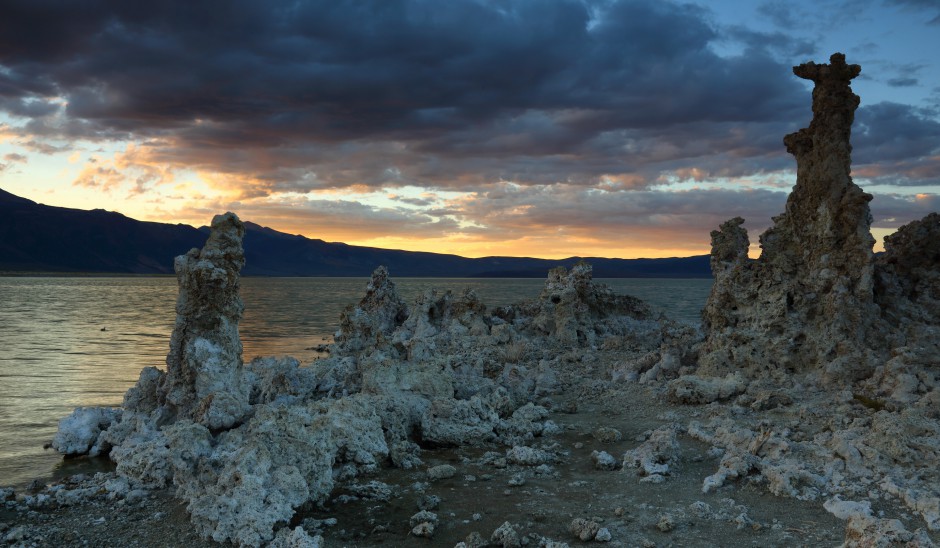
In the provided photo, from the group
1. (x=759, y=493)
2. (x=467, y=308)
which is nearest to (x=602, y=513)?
(x=759, y=493)

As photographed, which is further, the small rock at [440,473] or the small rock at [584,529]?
the small rock at [440,473]

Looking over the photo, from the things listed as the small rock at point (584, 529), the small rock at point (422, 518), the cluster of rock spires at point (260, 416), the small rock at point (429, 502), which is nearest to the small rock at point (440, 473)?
the cluster of rock spires at point (260, 416)

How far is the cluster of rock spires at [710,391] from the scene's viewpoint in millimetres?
9341

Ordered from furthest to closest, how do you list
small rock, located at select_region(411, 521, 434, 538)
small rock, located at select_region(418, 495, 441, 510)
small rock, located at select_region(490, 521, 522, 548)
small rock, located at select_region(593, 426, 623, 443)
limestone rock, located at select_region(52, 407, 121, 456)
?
1. small rock, located at select_region(593, 426, 623, 443)
2. limestone rock, located at select_region(52, 407, 121, 456)
3. small rock, located at select_region(418, 495, 441, 510)
4. small rock, located at select_region(411, 521, 434, 538)
5. small rock, located at select_region(490, 521, 522, 548)

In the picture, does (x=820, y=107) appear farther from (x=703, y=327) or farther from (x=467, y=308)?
(x=467, y=308)

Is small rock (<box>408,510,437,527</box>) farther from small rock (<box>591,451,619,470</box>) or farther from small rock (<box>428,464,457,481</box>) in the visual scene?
small rock (<box>591,451,619,470</box>)

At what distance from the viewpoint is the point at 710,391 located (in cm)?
1459

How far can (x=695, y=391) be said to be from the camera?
14.7 metres

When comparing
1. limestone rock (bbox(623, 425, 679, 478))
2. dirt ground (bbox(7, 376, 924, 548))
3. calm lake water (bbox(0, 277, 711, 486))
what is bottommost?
calm lake water (bbox(0, 277, 711, 486))

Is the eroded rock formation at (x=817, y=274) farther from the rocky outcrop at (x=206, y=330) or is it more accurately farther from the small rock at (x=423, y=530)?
the rocky outcrop at (x=206, y=330)

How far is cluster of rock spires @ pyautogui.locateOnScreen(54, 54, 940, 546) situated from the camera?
9.34 meters

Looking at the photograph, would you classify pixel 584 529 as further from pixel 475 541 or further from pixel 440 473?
pixel 440 473

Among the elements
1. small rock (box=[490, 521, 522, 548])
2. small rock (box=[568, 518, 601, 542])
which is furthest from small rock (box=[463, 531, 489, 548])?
small rock (box=[568, 518, 601, 542])

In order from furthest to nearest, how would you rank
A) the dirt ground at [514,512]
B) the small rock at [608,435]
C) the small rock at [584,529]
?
the small rock at [608,435], the dirt ground at [514,512], the small rock at [584,529]
